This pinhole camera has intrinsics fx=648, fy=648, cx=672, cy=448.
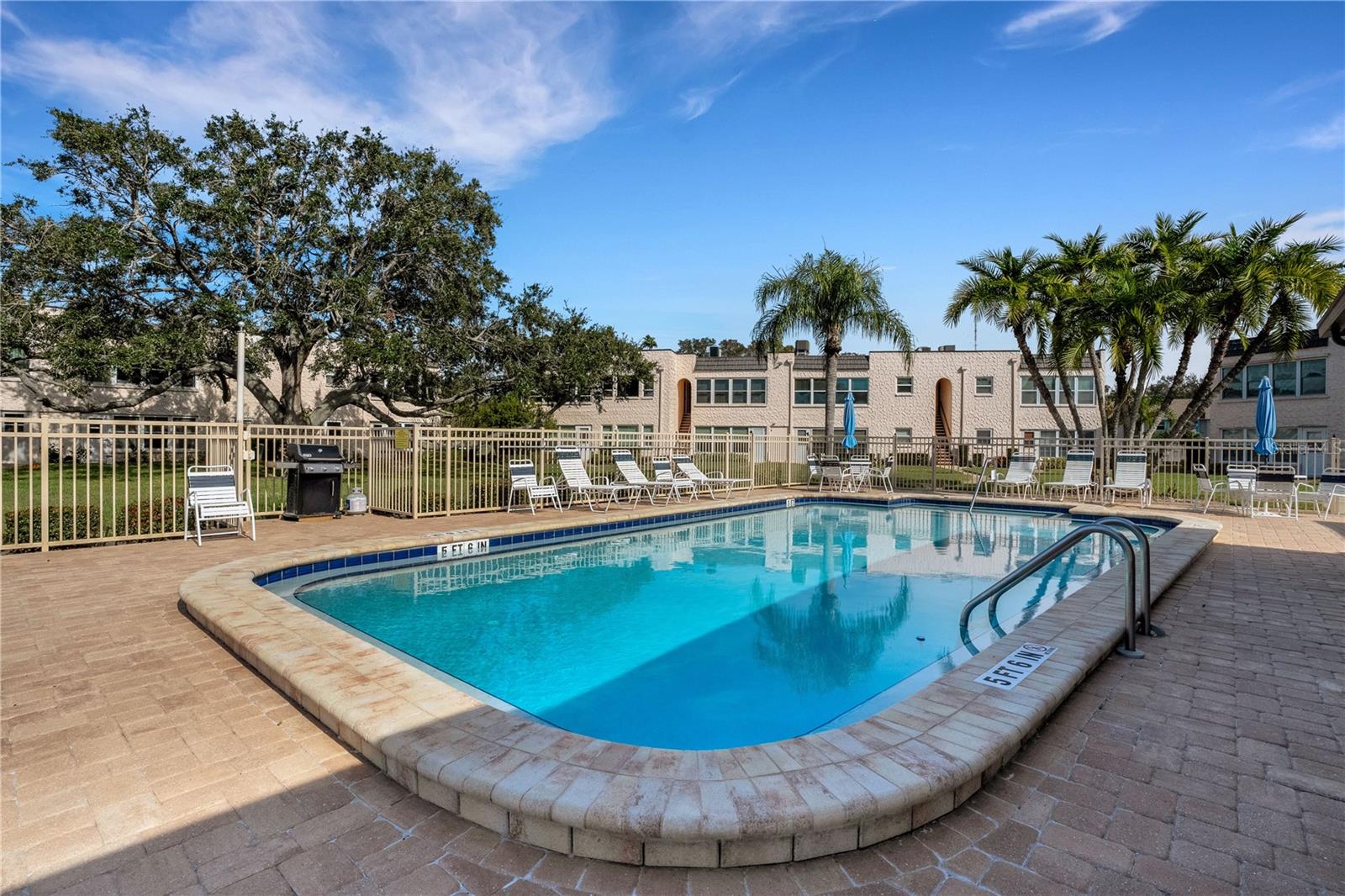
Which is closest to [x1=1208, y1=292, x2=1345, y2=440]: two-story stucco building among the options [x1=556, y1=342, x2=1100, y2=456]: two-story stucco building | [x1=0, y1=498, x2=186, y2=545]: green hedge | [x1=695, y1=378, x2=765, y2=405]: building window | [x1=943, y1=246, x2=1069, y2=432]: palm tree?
[x1=556, y1=342, x2=1100, y2=456]: two-story stucco building

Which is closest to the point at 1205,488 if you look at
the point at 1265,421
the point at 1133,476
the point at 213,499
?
the point at 1133,476

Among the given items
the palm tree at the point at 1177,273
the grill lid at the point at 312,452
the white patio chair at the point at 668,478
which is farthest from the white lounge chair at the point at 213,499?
the palm tree at the point at 1177,273

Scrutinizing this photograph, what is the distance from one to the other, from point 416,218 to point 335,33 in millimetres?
8873

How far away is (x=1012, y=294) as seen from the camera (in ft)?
57.1

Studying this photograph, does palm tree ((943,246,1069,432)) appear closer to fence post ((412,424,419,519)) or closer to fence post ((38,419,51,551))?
fence post ((412,424,419,519))

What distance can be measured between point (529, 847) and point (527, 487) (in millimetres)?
9486

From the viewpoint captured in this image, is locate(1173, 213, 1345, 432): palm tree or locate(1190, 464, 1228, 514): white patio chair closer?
locate(1190, 464, 1228, 514): white patio chair

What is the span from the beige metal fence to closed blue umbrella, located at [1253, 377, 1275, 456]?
604 mm

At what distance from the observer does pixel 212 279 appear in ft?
61.9

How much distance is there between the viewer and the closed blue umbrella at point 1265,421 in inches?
495

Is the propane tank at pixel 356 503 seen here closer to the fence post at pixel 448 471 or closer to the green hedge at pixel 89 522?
the fence post at pixel 448 471

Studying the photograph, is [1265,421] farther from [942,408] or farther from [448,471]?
[942,408]

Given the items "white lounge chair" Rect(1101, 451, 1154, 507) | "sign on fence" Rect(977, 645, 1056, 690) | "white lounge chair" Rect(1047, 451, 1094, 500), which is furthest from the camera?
"white lounge chair" Rect(1047, 451, 1094, 500)

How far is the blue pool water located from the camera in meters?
4.01
